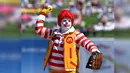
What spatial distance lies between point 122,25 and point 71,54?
2.59 ft

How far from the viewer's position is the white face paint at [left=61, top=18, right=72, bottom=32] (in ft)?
8.31

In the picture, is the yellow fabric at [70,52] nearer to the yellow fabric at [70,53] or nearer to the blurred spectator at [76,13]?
the yellow fabric at [70,53]

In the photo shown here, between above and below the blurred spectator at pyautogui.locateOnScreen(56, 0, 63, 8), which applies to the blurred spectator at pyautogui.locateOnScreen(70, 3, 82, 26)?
below

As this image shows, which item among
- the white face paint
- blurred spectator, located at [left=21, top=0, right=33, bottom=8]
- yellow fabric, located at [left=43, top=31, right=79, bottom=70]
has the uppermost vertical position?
blurred spectator, located at [left=21, top=0, right=33, bottom=8]

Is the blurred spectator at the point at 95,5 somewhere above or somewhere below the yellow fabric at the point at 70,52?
above

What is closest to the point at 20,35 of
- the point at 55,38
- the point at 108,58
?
the point at 55,38

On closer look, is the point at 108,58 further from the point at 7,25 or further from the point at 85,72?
the point at 7,25

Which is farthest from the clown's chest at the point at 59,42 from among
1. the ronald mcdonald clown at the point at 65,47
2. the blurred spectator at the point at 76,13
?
the blurred spectator at the point at 76,13

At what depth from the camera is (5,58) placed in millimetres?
3088

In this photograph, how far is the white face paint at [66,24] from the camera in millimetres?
2533

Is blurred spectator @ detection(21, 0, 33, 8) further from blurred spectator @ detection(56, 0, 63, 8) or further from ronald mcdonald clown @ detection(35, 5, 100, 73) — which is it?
ronald mcdonald clown @ detection(35, 5, 100, 73)

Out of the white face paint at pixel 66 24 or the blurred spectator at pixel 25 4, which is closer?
the white face paint at pixel 66 24

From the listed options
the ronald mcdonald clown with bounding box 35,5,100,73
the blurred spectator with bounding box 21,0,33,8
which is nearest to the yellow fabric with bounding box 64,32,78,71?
the ronald mcdonald clown with bounding box 35,5,100,73

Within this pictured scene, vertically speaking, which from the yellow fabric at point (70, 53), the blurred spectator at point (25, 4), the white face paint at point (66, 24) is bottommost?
the yellow fabric at point (70, 53)
